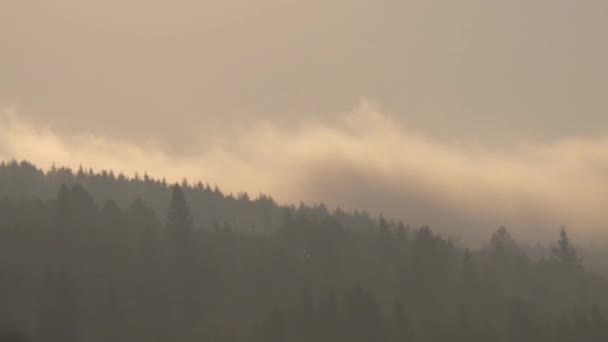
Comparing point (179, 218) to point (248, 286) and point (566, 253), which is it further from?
point (566, 253)

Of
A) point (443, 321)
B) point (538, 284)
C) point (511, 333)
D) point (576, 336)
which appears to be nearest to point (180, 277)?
point (443, 321)

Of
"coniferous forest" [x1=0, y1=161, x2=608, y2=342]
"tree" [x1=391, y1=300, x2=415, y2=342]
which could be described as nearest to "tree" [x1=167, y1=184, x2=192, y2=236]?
"coniferous forest" [x1=0, y1=161, x2=608, y2=342]

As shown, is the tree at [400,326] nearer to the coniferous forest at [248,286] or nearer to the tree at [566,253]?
the coniferous forest at [248,286]

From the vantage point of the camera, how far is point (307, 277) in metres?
134

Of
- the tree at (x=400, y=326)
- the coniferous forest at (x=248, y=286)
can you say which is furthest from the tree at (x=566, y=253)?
the tree at (x=400, y=326)

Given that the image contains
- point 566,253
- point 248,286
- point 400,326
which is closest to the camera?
point 400,326

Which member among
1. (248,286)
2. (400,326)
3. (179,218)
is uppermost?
(179,218)

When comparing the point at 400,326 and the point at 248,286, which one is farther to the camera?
the point at 248,286

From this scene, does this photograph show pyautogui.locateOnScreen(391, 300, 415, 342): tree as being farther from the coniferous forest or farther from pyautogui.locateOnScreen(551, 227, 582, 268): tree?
pyautogui.locateOnScreen(551, 227, 582, 268): tree

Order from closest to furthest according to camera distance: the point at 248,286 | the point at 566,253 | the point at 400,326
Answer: the point at 400,326 < the point at 248,286 < the point at 566,253

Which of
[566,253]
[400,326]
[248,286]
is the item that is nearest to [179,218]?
[248,286]

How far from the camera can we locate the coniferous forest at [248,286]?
10188 cm

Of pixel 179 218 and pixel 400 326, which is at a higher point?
pixel 179 218

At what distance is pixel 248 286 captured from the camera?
12862cm
